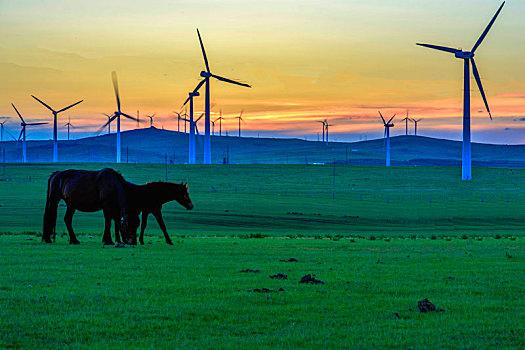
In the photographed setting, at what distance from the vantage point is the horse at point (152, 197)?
28.9m

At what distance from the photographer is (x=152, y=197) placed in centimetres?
2956

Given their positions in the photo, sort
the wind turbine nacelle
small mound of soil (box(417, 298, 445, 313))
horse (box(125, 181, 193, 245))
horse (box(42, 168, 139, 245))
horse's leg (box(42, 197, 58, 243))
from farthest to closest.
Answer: the wind turbine nacelle < horse (box(125, 181, 193, 245)) < horse's leg (box(42, 197, 58, 243)) < horse (box(42, 168, 139, 245)) < small mound of soil (box(417, 298, 445, 313))

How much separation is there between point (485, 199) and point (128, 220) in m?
85.5

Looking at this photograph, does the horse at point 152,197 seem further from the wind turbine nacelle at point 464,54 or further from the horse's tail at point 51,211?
the wind turbine nacelle at point 464,54

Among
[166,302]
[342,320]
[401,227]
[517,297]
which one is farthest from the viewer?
[401,227]

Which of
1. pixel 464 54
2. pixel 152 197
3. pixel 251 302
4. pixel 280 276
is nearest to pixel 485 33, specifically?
pixel 464 54

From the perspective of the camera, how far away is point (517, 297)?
15.8m

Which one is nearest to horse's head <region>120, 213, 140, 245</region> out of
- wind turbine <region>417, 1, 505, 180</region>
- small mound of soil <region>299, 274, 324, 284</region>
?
small mound of soil <region>299, 274, 324, 284</region>

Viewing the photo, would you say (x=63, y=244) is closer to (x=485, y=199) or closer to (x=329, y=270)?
(x=329, y=270)

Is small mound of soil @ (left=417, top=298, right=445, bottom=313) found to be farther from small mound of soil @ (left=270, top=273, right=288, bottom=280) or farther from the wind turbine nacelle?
the wind turbine nacelle

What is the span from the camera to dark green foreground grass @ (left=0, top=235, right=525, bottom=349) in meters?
11.7

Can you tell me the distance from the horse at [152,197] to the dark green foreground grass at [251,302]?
5.18m

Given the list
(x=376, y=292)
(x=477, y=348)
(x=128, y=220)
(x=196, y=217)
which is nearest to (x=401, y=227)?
(x=196, y=217)

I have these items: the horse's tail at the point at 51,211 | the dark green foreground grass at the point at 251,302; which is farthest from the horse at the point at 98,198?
the dark green foreground grass at the point at 251,302
